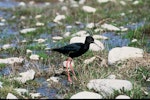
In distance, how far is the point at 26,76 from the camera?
10.4 metres

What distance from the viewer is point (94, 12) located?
19.5 metres

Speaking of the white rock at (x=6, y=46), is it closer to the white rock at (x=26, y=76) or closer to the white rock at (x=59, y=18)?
the white rock at (x=26, y=76)

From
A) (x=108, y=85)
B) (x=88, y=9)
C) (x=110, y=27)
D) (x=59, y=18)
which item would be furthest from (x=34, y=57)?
(x=88, y=9)

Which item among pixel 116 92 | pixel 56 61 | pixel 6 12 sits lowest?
pixel 6 12

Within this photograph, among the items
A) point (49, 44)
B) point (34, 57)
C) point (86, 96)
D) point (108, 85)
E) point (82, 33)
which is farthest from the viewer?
point (82, 33)

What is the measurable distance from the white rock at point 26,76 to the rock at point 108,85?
159cm

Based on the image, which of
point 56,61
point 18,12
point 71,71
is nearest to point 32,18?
point 18,12

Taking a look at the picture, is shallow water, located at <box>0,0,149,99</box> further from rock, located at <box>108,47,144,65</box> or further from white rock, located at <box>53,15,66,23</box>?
rock, located at <box>108,47,144,65</box>

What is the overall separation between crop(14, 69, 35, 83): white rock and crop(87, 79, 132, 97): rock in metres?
1.59

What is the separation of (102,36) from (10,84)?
18.1ft

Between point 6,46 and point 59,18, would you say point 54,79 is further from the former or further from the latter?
point 59,18

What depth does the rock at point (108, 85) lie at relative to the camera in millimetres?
8891

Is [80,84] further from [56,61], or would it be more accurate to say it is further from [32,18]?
[32,18]

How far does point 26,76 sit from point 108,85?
211cm
